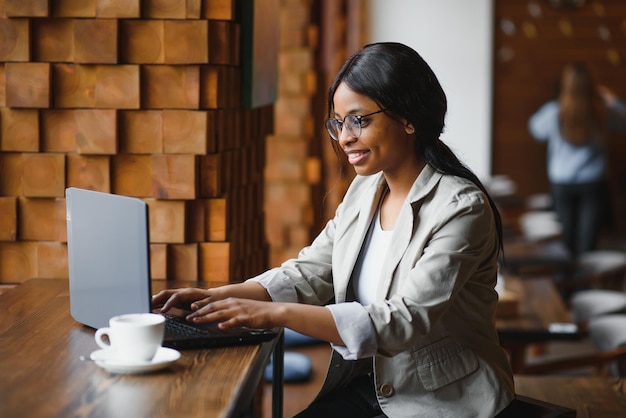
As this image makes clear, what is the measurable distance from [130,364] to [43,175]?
4.13 ft

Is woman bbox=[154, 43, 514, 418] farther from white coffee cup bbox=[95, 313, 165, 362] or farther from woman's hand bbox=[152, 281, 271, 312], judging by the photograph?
white coffee cup bbox=[95, 313, 165, 362]

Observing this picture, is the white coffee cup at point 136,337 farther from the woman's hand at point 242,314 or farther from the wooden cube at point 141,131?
the wooden cube at point 141,131

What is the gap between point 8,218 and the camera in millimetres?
2828

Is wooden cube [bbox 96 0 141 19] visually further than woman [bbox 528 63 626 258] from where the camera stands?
No

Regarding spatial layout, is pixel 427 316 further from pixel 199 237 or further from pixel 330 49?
pixel 330 49

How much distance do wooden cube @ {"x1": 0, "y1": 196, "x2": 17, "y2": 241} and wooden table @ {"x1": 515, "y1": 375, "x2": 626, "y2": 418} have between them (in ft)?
4.94

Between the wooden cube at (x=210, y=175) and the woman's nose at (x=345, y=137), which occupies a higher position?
the woman's nose at (x=345, y=137)

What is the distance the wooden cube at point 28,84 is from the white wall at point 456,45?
6.52 m

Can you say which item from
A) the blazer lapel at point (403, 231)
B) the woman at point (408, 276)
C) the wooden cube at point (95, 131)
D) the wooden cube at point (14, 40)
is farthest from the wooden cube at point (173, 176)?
the blazer lapel at point (403, 231)

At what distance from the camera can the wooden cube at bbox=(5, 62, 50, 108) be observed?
8.97ft

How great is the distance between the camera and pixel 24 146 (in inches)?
110

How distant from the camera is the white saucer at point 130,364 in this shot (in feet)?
5.52

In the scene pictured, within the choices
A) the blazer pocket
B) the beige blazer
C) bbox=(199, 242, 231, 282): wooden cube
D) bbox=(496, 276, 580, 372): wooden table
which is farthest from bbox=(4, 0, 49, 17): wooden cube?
bbox=(496, 276, 580, 372): wooden table

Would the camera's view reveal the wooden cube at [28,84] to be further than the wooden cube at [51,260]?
No
